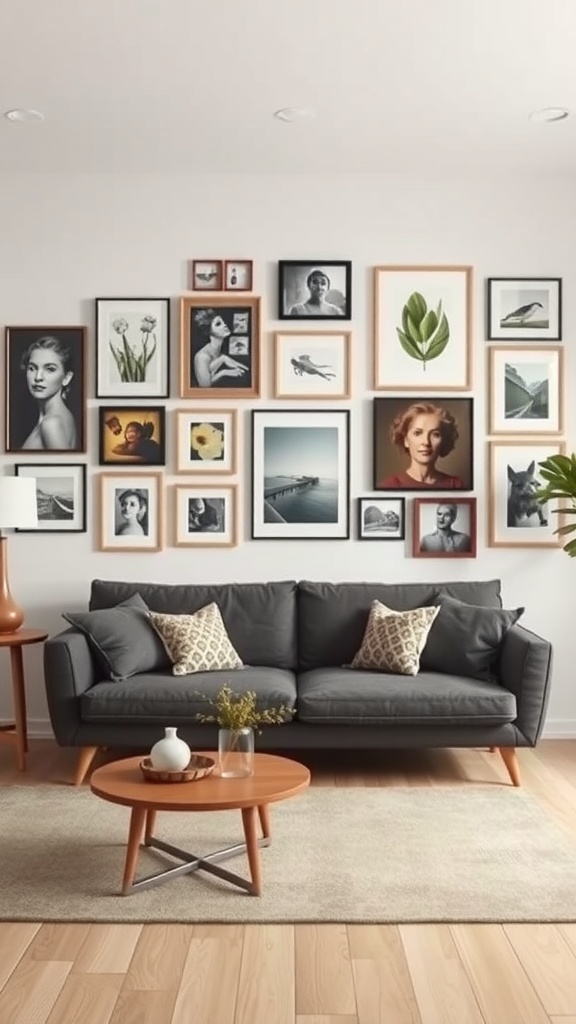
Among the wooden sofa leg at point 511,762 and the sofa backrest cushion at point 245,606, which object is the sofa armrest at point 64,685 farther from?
the wooden sofa leg at point 511,762

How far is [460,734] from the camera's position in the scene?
507 cm

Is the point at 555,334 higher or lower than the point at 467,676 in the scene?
higher

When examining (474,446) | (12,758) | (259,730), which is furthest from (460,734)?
(12,758)

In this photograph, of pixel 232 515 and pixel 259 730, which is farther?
pixel 232 515

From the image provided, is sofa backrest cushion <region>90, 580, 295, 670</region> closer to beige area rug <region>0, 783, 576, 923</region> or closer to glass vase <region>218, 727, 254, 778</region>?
beige area rug <region>0, 783, 576, 923</region>

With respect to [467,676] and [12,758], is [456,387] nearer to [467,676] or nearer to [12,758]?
[467,676]

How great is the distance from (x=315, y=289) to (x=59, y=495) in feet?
5.81

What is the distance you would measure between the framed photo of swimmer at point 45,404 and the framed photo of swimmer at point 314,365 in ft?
3.53

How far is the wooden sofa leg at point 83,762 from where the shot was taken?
5102 millimetres

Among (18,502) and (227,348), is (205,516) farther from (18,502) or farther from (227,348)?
(18,502)

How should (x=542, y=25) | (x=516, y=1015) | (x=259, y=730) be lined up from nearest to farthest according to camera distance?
1. (x=516, y=1015)
2. (x=542, y=25)
3. (x=259, y=730)

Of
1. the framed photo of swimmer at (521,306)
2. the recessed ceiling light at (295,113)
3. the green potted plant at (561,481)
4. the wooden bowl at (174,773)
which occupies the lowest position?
the wooden bowl at (174,773)

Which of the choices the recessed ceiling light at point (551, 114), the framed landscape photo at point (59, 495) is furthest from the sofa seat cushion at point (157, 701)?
the recessed ceiling light at point (551, 114)

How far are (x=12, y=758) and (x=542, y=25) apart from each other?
408 cm
